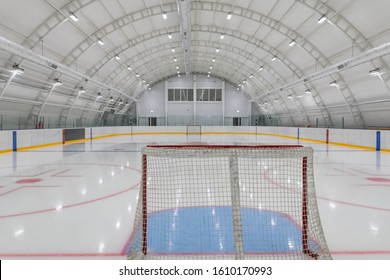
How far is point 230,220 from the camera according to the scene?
204 inches

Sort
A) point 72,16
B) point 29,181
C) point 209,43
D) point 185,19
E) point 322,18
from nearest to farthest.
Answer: point 29,181
point 72,16
point 322,18
point 185,19
point 209,43

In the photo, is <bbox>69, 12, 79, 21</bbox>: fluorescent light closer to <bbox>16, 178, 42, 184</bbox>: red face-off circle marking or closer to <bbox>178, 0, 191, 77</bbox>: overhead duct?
<bbox>178, 0, 191, 77</bbox>: overhead duct

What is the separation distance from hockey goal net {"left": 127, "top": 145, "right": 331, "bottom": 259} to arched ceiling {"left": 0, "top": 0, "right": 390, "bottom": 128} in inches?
612

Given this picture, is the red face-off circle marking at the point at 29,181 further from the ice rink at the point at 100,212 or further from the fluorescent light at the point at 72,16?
the fluorescent light at the point at 72,16

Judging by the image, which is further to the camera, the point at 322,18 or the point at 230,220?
the point at 322,18

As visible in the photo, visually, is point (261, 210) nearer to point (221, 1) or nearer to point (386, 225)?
point (386, 225)

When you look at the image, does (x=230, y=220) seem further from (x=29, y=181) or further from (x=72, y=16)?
(x=72, y=16)

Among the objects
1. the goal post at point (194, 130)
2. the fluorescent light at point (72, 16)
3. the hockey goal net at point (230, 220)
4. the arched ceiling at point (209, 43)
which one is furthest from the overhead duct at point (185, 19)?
the hockey goal net at point (230, 220)

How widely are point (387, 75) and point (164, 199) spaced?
71.1 ft

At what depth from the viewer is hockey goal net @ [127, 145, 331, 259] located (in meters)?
3.76

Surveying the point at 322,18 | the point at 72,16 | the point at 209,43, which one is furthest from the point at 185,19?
the point at 209,43

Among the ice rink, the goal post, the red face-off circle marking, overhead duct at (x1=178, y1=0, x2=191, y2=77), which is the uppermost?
overhead duct at (x1=178, y1=0, x2=191, y2=77)

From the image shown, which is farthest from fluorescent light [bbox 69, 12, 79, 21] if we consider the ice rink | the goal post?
the goal post

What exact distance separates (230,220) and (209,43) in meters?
33.7
